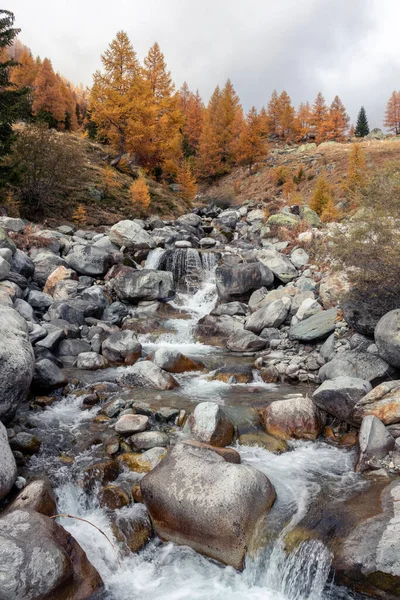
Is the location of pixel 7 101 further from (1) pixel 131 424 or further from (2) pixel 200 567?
(2) pixel 200 567

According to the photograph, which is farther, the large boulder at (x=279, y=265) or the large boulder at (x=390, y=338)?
the large boulder at (x=279, y=265)

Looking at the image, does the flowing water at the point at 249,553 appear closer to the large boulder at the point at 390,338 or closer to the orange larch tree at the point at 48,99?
the large boulder at the point at 390,338

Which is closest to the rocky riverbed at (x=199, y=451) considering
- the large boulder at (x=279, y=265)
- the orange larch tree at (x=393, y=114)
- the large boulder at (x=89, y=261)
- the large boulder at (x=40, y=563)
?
the large boulder at (x=40, y=563)

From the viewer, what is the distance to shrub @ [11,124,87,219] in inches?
886

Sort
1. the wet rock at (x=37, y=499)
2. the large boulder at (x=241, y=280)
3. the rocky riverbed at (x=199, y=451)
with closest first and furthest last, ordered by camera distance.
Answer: the rocky riverbed at (x=199, y=451)
the wet rock at (x=37, y=499)
the large boulder at (x=241, y=280)

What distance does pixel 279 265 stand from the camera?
18.4 metres

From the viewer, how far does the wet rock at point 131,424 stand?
7949 millimetres

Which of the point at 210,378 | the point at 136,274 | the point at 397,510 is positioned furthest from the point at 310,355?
the point at 136,274

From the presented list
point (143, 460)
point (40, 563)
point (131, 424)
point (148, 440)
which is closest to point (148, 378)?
point (131, 424)

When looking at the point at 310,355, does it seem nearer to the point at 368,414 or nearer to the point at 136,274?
the point at 368,414

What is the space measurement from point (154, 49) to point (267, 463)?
1688 inches

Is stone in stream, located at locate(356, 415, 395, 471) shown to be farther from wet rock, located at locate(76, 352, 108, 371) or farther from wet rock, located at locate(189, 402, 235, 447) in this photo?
wet rock, located at locate(76, 352, 108, 371)

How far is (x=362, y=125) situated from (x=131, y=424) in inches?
3166

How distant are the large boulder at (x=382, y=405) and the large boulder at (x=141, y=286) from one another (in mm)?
11322
